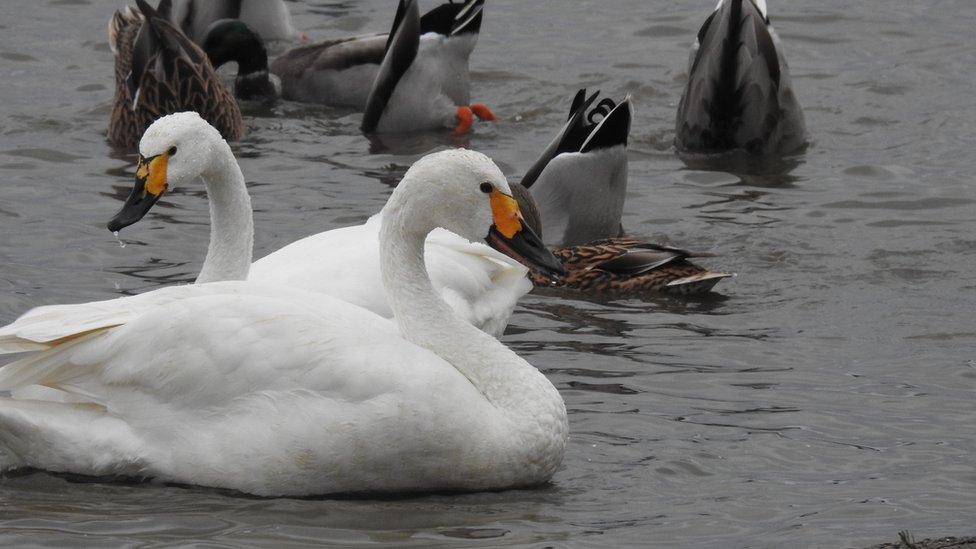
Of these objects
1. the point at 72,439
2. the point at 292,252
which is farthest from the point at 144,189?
the point at 72,439

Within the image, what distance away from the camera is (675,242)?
1059 centimetres

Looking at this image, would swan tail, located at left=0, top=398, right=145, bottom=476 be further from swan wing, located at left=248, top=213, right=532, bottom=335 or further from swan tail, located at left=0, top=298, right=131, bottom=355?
swan wing, located at left=248, top=213, right=532, bottom=335

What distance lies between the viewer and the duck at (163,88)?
12523 mm

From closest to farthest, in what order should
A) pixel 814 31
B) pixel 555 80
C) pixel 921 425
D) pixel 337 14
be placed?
pixel 921 425
pixel 555 80
pixel 814 31
pixel 337 14

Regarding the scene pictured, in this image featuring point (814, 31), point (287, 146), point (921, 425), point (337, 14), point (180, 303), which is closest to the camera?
point (180, 303)

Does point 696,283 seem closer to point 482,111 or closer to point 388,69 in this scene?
point 482,111

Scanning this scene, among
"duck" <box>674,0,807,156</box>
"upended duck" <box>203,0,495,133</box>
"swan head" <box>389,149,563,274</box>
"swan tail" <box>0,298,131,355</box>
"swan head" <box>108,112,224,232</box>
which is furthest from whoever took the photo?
"upended duck" <box>203,0,495,133</box>

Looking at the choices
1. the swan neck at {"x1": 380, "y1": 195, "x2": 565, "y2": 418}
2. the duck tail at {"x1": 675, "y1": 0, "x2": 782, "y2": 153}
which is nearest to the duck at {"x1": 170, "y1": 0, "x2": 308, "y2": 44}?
the duck tail at {"x1": 675, "y1": 0, "x2": 782, "y2": 153}

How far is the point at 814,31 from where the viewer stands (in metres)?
15.8

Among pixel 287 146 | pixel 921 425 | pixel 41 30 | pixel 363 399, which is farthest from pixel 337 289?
pixel 41 30

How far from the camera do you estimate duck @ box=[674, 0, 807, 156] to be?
41.9 ft

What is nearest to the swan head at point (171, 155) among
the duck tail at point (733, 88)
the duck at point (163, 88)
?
the duck at point (163, 88)

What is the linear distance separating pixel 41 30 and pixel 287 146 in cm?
427

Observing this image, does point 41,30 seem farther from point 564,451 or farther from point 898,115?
point 564,451
